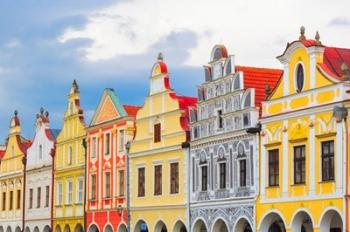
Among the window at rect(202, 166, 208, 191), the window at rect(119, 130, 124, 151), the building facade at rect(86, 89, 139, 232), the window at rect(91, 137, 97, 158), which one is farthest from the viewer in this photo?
the window at rect(91, 137, 97, 158)

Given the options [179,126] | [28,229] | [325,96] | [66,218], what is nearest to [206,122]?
[179,126]

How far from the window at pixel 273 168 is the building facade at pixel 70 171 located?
2183 cm

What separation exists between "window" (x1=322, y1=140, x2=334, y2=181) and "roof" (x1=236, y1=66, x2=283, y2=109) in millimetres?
6239

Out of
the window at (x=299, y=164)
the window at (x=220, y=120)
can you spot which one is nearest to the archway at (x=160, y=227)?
the window at (x=220, y=120)

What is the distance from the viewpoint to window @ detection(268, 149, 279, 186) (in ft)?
138

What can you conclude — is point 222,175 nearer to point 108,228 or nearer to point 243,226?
point 243,226

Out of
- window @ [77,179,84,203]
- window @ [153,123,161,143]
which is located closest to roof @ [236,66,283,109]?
window @ [153,123,161,143]

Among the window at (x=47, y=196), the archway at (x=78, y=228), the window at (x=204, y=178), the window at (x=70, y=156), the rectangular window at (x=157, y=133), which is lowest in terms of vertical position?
the archway at (x=78, y=228)

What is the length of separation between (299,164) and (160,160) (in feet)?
44.1

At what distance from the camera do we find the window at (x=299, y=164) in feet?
132

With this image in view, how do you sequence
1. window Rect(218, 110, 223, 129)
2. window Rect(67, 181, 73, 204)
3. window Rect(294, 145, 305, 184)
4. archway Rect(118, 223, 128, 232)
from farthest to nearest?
window Rect(67, 181, 73, 204), archway Rect(118, 223, 128, 232), window Rect(218, 110, 223, 129), window Rect(294, 145, 305, 184)

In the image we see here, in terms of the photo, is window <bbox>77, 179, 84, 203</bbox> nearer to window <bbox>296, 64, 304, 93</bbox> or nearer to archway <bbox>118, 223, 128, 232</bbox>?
archway <bbox>118, 223, 128, 232</bbox>

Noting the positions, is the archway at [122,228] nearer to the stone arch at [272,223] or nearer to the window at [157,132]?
the window at [157,132]

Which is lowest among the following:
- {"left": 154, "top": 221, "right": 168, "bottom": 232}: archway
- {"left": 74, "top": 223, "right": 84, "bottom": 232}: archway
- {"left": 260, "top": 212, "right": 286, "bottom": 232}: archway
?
{"left": 74, "top": 223, "right": 84, "bottom": 232}: archway
